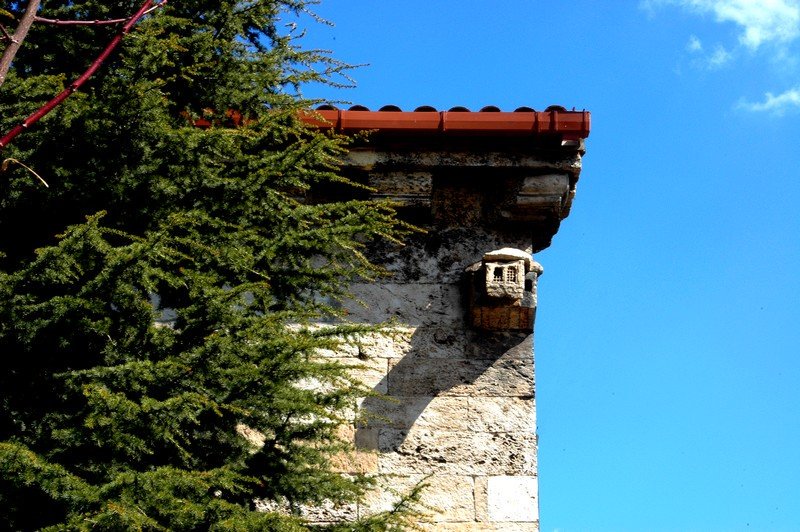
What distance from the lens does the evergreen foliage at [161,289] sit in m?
3.72

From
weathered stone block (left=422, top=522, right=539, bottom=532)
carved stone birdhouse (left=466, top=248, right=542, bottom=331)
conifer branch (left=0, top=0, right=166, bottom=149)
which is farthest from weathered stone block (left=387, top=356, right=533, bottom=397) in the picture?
conifer branch (left=0, top=0, right=166, bottom=149)

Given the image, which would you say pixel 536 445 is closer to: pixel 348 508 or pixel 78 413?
pixel 348 508

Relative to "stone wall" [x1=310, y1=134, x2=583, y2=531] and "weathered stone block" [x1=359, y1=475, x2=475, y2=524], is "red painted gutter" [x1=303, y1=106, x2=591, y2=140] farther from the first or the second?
"weathered stone block" [x1=359, y1=475, x2=475, y2=524]

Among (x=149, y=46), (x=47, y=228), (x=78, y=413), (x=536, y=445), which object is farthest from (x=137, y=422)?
(x=536, y=445)

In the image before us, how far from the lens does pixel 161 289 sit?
4.47 metres

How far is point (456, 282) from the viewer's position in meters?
5.71

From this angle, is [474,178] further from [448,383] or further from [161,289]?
[161,289]

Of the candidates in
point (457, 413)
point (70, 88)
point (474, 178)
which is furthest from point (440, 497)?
point (70, 88)

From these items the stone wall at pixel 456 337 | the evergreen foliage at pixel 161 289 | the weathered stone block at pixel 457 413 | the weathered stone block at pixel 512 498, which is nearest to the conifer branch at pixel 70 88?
the evergreen foliage at pixel 161 289

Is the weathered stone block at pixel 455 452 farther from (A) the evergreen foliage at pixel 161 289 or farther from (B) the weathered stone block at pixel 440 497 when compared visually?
(A) the evergreen foliage at pixel 161 289

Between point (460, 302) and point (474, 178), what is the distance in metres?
0.64

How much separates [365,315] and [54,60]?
1867 mm

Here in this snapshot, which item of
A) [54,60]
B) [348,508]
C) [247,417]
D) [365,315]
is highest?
[54,60]

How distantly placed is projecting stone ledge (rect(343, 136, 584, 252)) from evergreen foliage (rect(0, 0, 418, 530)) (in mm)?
905
